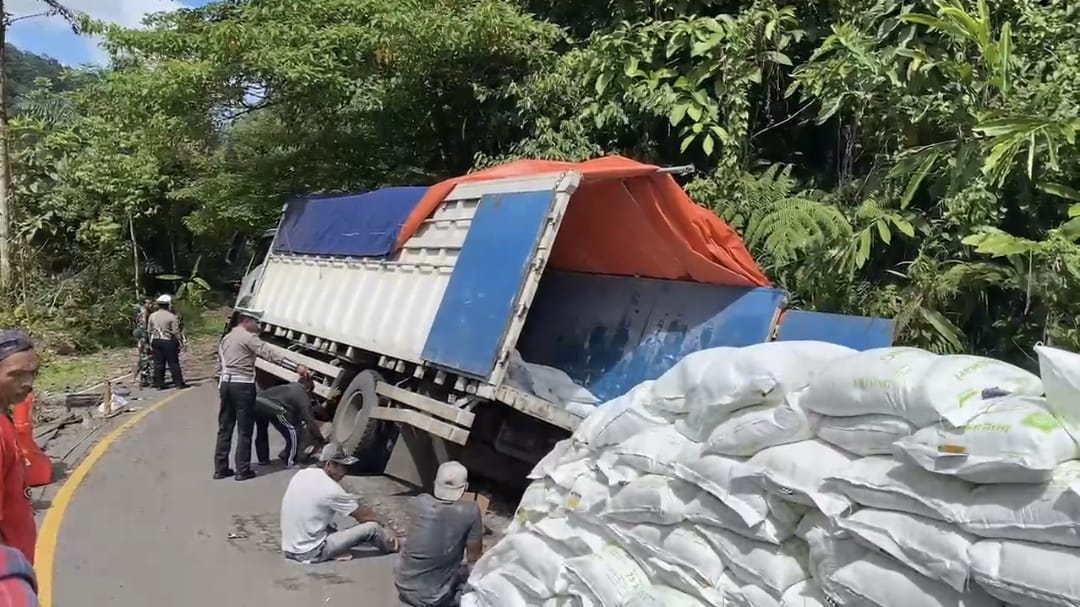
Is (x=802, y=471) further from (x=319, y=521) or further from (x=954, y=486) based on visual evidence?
(x=319, y=521)

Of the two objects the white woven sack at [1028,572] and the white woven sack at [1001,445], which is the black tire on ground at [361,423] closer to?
the white woven sack at [1001,445]

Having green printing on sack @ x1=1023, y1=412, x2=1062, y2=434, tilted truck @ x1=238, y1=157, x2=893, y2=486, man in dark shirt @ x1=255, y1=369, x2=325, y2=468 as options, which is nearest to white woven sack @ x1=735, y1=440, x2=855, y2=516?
green printing on sack @ x1=1023, y1=412, x2=1062, y2=434

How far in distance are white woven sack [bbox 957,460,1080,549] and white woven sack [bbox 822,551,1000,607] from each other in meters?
0.21

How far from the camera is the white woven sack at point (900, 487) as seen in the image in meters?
2.93

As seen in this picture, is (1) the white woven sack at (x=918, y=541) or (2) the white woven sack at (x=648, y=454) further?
(2) the white woven sack at (x=648, y=454)

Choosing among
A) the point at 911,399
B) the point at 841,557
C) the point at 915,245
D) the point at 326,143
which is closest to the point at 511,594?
the point at 841,557

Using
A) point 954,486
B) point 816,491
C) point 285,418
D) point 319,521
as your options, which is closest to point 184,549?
point 319,521

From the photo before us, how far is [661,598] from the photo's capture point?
3.82 metres

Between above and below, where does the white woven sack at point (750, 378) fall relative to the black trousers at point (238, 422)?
above

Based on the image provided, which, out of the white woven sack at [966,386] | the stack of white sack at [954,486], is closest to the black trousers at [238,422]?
the stack of white sack at [954,486]

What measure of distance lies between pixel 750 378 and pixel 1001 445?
116cm

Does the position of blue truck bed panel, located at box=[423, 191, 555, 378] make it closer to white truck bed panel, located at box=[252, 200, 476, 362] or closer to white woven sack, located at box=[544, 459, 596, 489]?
white truck bed panel, located at box=[252, 200, 476, 362]

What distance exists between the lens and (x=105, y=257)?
21.6 meters

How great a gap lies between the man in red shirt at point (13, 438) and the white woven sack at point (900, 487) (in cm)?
266
